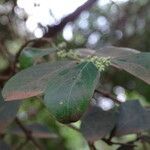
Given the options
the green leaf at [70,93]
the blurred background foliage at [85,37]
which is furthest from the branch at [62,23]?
the green leaf at [70,93]

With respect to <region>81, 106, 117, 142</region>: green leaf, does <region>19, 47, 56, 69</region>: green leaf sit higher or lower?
higher

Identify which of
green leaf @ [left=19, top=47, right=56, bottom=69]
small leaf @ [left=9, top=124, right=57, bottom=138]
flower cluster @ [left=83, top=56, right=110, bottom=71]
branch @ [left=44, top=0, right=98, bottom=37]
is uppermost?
flower cluster @ [left=83, top=56, right=110, bottom=71]

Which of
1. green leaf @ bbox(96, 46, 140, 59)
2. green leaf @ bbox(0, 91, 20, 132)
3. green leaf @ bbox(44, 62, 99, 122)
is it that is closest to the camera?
green leaf @ bbox(44, 62, 99, 122)

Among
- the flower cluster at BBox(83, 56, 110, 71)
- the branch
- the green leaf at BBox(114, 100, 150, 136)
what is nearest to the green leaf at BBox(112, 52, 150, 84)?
the flower cluster at BBox(83, 56, 110, 71)

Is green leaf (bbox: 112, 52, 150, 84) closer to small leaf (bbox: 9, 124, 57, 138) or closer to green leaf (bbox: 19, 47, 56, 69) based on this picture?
green leaf (bbox: 19, 47, 56, 69)

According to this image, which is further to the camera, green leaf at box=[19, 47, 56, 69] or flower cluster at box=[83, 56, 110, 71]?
green leaf at box=[19, 47, 56, 69]

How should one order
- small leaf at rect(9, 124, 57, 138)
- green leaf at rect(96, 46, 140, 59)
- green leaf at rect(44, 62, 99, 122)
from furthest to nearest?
1. small leaf at rect(9, 124, 57, 138)
2. green leaf at rect(96, 46, 140, 59)
3. green leaf at rect(44, 62, 99, 122)

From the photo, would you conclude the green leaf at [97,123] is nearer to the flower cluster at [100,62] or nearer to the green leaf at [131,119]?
the green leaf at [131,119]

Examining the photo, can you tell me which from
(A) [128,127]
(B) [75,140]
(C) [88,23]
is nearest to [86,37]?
(C) [88,23]
